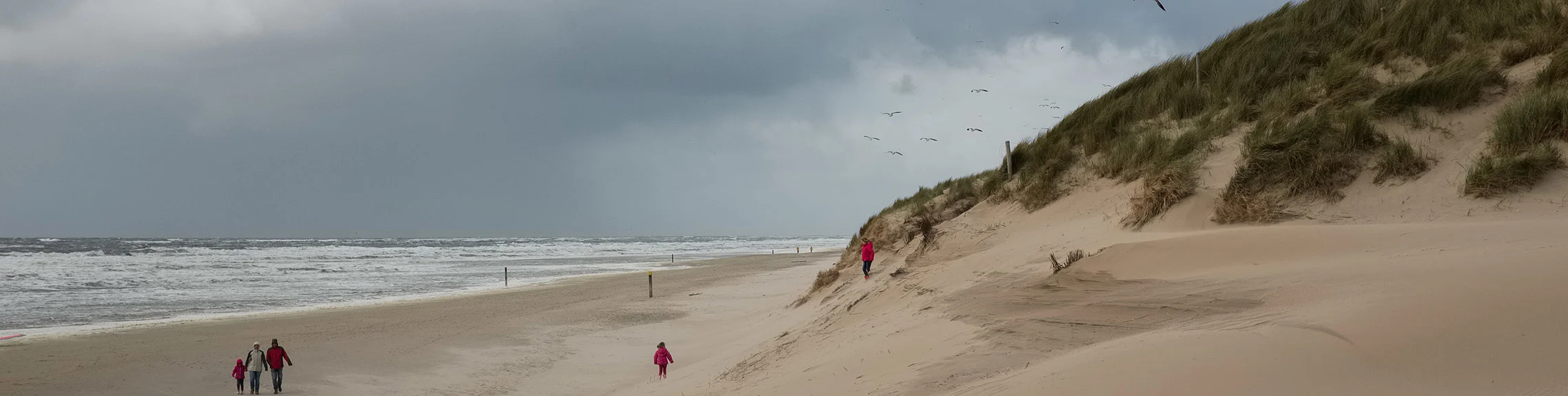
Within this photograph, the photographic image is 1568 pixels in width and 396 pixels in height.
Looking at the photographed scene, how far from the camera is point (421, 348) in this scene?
17891 mm

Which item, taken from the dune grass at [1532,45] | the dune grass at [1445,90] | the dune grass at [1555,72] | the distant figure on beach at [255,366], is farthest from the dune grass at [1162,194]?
the distant figure on beach at [255,366]

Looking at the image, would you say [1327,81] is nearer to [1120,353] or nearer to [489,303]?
[1120,353]

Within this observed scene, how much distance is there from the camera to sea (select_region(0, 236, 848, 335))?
26.1 meters

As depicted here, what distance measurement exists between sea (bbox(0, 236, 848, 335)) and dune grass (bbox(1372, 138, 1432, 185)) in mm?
26833

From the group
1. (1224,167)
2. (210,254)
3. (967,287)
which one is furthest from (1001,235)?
(210,254)

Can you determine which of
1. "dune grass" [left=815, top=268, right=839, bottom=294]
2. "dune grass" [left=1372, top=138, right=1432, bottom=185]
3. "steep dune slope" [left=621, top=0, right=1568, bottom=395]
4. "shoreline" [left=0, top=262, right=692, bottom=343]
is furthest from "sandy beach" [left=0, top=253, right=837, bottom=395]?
"dune grass" [left=1372, top=138, right=1432, bottom=185]

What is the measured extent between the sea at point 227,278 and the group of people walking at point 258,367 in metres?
11.3

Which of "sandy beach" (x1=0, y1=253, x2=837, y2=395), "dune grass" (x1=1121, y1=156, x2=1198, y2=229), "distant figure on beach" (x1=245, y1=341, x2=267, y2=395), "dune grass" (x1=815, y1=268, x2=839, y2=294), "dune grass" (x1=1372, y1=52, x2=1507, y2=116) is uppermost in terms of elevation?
"dune grass" (x1=1372, y1=52, x2=1507, y2=116)

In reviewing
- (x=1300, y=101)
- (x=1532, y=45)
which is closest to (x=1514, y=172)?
(x=1532, y=45)

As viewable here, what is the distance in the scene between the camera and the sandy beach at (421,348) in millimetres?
14336

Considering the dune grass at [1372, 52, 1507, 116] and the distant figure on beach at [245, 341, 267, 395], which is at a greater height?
the dune grass at [1372, 52, 1507, 116]

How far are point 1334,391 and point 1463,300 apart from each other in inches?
54.2

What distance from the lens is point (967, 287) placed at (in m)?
9.12

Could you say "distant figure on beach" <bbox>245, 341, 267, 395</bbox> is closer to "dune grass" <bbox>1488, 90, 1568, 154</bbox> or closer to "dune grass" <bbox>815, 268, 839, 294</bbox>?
"dune grass" <bbox>815, 268, 839, 294</bbox>
